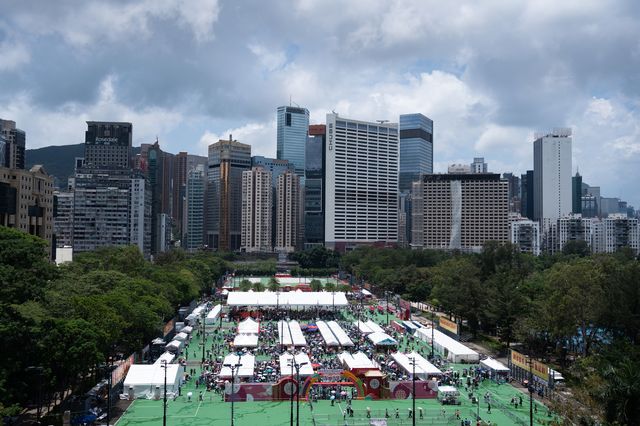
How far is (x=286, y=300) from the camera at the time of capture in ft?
239

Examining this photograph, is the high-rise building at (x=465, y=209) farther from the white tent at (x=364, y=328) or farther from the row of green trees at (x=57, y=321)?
the row of green trees at (x=57, y=321)

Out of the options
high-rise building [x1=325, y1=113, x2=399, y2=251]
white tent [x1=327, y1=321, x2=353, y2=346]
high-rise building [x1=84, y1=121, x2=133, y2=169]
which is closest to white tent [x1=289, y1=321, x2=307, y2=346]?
white tent [x1=327, y1=321, x2=353, y2=346]

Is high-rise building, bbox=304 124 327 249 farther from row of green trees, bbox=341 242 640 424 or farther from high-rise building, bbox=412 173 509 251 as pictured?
row of green trees, bbox=341 242 640 424

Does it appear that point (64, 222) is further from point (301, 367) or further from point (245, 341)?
point (301, 367)

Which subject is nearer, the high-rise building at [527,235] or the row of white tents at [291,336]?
the row of white tents at [291,336]

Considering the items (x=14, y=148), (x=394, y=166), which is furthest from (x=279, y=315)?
(x=394, y=166)

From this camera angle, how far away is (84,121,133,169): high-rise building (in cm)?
17100

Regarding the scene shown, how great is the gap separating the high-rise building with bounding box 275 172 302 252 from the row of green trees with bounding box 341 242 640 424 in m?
114

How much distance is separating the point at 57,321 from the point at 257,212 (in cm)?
15070

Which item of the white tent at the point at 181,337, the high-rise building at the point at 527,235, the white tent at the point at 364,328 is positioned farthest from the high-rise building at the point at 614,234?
the white tent at the point at 181,337

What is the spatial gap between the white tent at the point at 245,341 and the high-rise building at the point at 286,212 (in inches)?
5148

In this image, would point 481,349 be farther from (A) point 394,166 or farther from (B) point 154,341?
(A) point 394,166

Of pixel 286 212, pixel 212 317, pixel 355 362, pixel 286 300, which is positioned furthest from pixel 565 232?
pixel 355 362

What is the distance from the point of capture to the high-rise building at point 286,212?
188m
